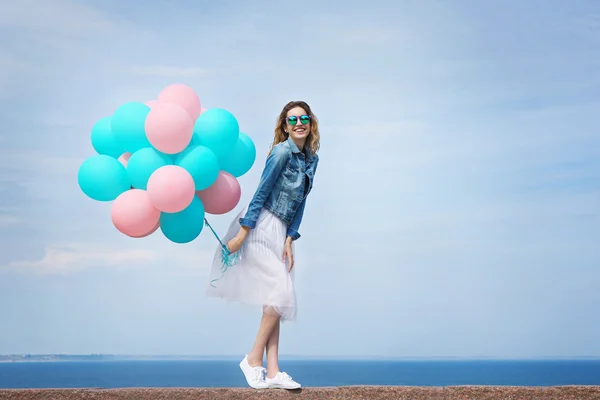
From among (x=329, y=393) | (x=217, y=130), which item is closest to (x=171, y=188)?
(x=217, y=130)

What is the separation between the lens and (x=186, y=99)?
15.0 ft

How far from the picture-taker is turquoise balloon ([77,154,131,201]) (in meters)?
4.45

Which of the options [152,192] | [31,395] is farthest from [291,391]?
[31,395]

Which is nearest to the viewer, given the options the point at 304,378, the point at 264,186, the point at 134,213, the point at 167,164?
the point at 134,213

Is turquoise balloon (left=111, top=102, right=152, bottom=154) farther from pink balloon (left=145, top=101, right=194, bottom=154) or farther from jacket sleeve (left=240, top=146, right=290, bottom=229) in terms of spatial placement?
jacket sleeve (left=240, top=146, right=290, bottom=229)

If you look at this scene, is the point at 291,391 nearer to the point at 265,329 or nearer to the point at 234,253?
the point at 265,329

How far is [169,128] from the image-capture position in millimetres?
4223

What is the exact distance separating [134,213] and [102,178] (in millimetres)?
413

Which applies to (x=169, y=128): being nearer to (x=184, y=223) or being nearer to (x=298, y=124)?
(x=184, y=223)

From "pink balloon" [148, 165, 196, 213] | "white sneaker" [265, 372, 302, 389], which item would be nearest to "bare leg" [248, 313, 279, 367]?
"white sneaker" [265, 372, 302, 389]

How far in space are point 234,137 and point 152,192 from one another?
0.73 m

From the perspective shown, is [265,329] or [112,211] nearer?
[112,211]

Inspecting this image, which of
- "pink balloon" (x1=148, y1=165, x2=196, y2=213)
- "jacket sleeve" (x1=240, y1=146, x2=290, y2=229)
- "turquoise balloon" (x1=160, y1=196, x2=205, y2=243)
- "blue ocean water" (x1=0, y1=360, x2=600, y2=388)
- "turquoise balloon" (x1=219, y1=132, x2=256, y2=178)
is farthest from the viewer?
"blue ocean water" (x1=0, y1=360, x2=600, y2=388)

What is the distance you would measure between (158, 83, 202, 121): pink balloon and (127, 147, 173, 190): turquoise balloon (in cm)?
40
